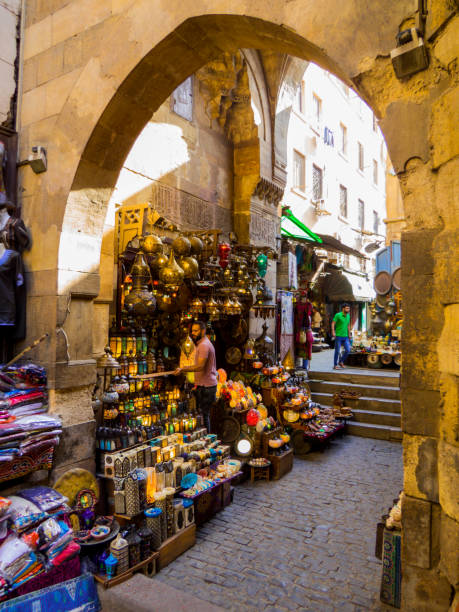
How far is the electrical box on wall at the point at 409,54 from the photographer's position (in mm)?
2047

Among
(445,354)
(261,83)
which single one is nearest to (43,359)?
(445,354)

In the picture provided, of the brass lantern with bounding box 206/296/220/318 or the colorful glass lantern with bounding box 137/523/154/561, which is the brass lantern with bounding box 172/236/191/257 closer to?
the brass lantern with bounding box 206/296/220/318

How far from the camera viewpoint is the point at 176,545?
3861 millimetres

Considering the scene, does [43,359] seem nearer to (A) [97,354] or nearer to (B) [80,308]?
(B) [80,308]

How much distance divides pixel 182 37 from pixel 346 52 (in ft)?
4.97

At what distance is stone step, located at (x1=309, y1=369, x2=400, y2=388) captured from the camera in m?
9.17

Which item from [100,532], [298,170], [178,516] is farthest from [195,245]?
[298,170]

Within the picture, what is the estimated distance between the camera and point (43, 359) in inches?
152

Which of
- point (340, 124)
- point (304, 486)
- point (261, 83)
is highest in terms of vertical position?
point (340, 124)

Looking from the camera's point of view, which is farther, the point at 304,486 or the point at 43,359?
the point at 304,486

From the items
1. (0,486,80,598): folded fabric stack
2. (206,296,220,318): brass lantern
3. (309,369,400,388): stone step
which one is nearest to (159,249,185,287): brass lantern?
(206,296,220,318): brass lantern

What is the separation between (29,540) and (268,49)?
13.4 ft

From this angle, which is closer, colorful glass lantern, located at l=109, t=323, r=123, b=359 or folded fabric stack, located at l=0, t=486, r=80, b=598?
folded fabric stack, located at l=0, t=486, r=80, b=598

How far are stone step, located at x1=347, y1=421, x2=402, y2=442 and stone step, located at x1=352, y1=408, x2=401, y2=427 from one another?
0.33 feet
